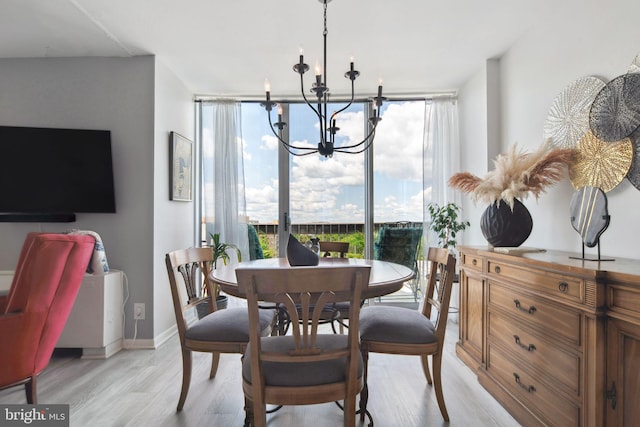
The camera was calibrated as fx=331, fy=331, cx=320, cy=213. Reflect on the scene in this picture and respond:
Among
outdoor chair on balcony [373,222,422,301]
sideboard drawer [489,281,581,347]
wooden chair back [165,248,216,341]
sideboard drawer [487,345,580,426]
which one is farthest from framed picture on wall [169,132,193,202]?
sideboard drawer [487,345,580,426]

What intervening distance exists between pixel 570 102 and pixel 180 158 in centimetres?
325

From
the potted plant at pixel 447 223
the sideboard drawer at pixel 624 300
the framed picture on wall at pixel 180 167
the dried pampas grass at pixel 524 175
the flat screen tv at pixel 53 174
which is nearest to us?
the sideboard drawer at pixel 624 300

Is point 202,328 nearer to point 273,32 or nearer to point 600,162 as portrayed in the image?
point 273,32

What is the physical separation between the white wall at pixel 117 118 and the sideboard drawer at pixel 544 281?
8.91ft

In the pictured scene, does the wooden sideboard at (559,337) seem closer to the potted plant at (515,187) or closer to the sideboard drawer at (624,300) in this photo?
the sideboard drawer at (624,300)

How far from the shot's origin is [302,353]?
1.27 m

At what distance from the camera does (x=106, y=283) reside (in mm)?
2643

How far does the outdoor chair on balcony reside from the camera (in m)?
3.81

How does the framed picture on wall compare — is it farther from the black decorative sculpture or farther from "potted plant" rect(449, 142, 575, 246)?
the black decorative sculpture

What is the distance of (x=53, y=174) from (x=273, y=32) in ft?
7.13

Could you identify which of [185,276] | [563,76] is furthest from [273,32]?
[563,76]

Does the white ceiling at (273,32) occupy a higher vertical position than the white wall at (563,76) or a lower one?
higher

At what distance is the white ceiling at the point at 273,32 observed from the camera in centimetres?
227

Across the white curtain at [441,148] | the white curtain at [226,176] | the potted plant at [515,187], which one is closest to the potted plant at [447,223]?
the white curtain at [441,148]
